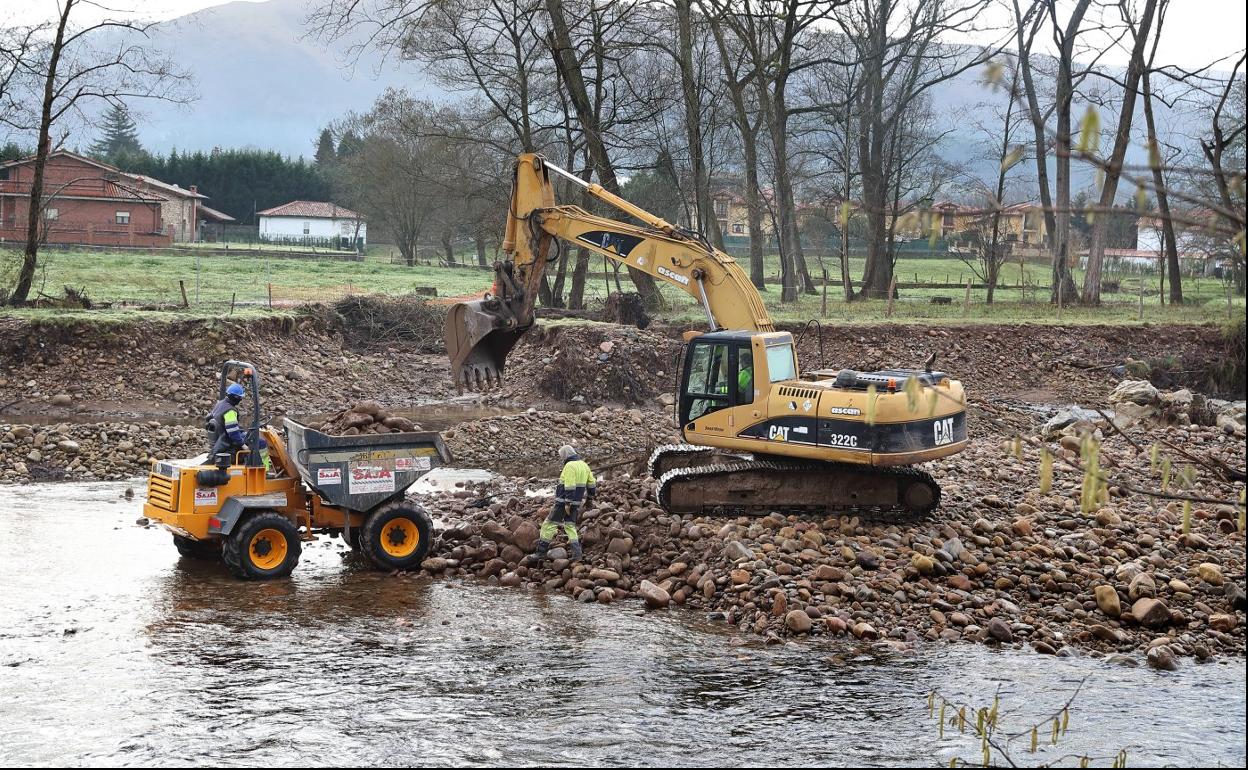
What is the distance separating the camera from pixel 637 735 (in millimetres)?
9016

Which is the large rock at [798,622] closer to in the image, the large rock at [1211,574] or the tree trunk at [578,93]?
the large rock at [1211,574]

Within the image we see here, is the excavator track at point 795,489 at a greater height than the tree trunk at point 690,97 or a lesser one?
lesser

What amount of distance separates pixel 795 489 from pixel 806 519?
1.23 feet

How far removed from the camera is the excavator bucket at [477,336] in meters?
15.5

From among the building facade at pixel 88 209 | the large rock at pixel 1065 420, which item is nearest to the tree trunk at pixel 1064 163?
the large rock at pixel 1065 420

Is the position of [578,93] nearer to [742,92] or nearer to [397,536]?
[742,92]

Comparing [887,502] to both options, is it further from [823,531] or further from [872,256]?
[872,256]

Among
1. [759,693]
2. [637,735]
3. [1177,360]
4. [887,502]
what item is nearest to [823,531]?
[887,502]

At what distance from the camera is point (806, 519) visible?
46.6ft

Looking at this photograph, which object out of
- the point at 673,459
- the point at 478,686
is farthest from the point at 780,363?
the point at 478,686

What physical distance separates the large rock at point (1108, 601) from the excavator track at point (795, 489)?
2.61 meters

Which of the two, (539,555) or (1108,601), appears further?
(539,555)

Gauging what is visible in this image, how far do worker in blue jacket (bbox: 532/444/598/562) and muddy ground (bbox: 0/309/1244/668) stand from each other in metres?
0.22

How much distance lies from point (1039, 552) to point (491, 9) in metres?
24.3
